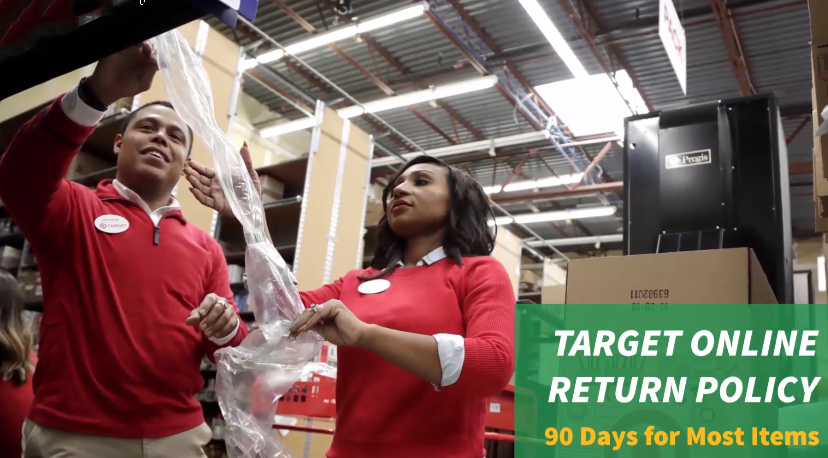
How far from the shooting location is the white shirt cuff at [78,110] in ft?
3.14

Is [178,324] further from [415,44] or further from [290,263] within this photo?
[415,44]

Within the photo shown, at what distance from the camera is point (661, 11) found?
4.09 meters

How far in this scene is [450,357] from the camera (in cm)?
96

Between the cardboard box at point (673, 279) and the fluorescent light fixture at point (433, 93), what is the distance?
13.7 ft

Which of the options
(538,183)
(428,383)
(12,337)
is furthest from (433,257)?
(538,183)

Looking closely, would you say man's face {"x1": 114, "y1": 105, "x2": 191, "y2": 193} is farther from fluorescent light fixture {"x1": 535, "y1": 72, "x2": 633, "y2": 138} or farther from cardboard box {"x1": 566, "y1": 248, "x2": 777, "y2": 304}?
fluorescent light fixture {"x1": 535, "y1": 72, "x2": 633, "y2": 138}

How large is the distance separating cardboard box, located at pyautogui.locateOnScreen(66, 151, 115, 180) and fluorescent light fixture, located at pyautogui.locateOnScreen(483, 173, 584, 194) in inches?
201

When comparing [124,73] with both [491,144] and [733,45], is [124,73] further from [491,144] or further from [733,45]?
[491,144]

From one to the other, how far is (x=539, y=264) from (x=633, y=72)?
609cm

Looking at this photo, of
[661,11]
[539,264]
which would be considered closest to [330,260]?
[661,11]

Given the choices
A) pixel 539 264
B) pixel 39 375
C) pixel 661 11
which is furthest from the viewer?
pixel 539 264

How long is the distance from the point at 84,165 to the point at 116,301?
3.70 metres

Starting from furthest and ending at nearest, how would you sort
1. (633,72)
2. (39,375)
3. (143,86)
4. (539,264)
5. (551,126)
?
(539,264) < (551,126) < (633,72) < (39,375) < (143,86)

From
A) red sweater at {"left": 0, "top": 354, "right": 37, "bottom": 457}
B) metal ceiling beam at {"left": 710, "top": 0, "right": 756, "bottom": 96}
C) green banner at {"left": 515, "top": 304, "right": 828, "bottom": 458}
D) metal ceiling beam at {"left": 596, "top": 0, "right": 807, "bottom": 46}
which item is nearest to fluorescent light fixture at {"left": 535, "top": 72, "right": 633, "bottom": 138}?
metal ceiling beam at {"left": 596, "top": 0, "right": 807, "bottom": 46}
